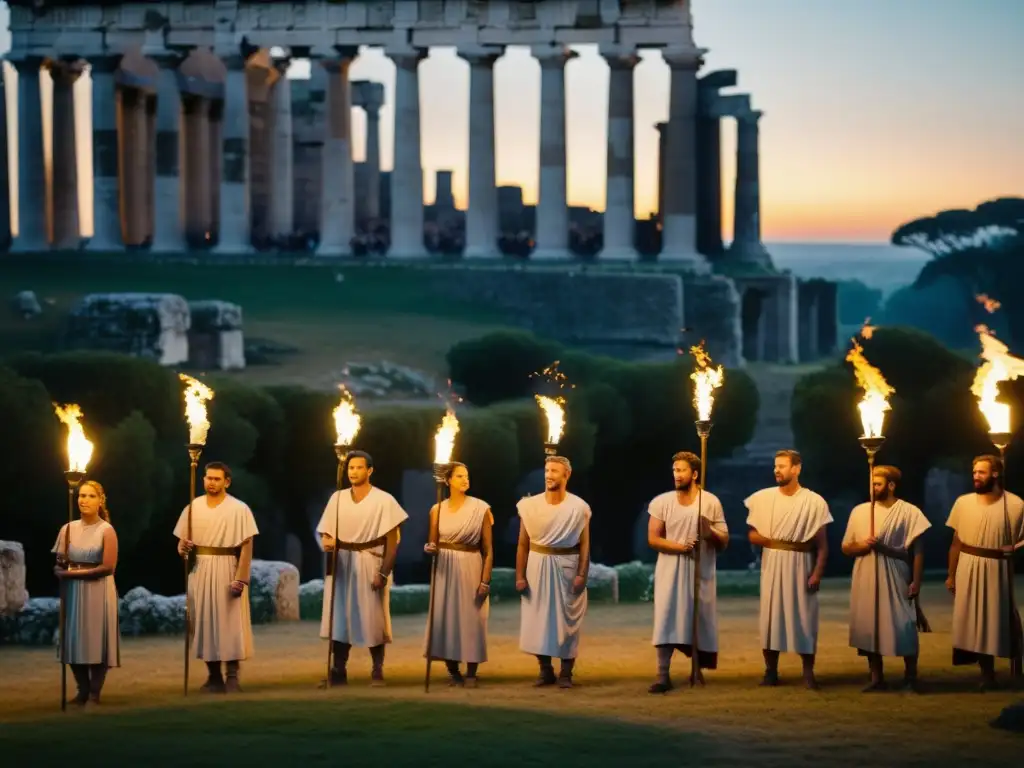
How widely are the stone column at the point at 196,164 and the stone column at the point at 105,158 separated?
5979 mm

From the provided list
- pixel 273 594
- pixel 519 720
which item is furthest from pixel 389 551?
pixel 273 594

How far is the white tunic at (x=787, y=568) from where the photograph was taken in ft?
78.8

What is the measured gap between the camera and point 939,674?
24922mm

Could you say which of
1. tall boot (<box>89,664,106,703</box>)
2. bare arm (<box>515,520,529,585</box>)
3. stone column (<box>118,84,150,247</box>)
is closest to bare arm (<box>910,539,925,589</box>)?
bare arm (<box>515,520,529,585</box>)

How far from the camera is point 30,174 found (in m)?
90.7

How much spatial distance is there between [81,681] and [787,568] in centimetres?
725

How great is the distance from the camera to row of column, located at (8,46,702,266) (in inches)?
3428

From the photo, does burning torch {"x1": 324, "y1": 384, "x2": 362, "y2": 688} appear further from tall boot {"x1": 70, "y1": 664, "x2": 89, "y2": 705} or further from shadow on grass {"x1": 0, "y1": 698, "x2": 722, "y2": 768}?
tall boot {"x1": 70, "y1": 664, "x2": 89, "y2": 705}

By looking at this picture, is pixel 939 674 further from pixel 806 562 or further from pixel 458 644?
pixel 458 644

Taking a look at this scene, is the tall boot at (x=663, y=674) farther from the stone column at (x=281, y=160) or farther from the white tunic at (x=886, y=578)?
the stone column at (x=281, y=160)

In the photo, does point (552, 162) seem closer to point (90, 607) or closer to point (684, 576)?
point (684, 576)

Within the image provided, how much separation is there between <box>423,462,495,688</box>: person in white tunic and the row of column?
204 ft

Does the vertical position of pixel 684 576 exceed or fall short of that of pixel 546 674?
it exceeds it

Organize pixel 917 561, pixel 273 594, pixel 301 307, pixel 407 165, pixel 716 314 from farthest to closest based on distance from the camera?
pixel 407 165 < pixel 716 314 < pixel 301 307 < pixel 273 594 < pixel 917 561
